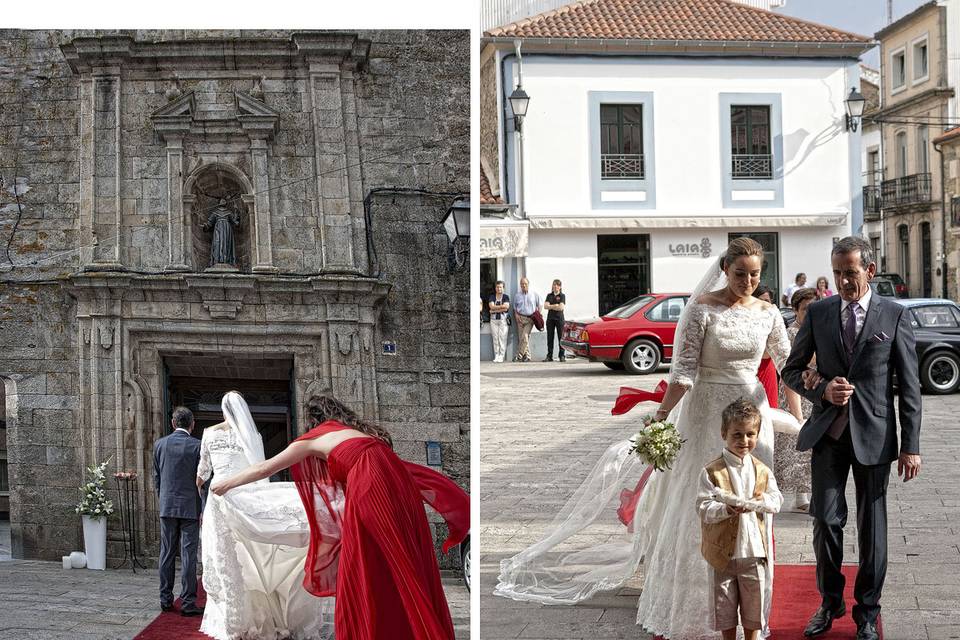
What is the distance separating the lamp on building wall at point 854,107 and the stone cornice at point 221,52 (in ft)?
66.9

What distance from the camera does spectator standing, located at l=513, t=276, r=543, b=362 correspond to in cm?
2073

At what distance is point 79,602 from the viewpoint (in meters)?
5.11

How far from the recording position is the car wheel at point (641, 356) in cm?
1791

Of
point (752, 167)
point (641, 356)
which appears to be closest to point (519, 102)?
point (752, 167)

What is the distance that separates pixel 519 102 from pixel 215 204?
17.7 meters

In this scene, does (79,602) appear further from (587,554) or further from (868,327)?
(868,327)

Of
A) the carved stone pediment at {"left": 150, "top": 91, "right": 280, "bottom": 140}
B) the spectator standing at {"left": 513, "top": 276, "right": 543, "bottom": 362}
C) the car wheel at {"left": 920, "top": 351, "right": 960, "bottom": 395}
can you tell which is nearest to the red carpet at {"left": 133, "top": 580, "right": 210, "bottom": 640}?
the carved stone pediment at {"left": 150, "top": 91, "right": 280, "bottom": 140}

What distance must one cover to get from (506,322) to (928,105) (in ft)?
80.4

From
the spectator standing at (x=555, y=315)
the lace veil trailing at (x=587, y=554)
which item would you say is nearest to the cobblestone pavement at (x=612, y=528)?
the lace veil trailing at (x=587, y=554)

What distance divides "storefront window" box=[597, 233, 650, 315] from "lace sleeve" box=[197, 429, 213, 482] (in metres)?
19.0

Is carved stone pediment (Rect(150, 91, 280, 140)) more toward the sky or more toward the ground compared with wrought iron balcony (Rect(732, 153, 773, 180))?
more toward the ground

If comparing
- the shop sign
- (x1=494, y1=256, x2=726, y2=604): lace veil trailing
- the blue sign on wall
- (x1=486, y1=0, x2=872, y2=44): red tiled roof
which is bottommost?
(x1=494, y1=256, x2=726, y2=604): lace veil trailing

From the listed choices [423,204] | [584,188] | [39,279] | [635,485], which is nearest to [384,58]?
[423,204]

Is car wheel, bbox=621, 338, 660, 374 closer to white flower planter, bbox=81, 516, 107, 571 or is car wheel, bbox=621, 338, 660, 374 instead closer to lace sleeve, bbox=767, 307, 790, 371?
lace sleeve, bbox=767, 307, 790, 371
